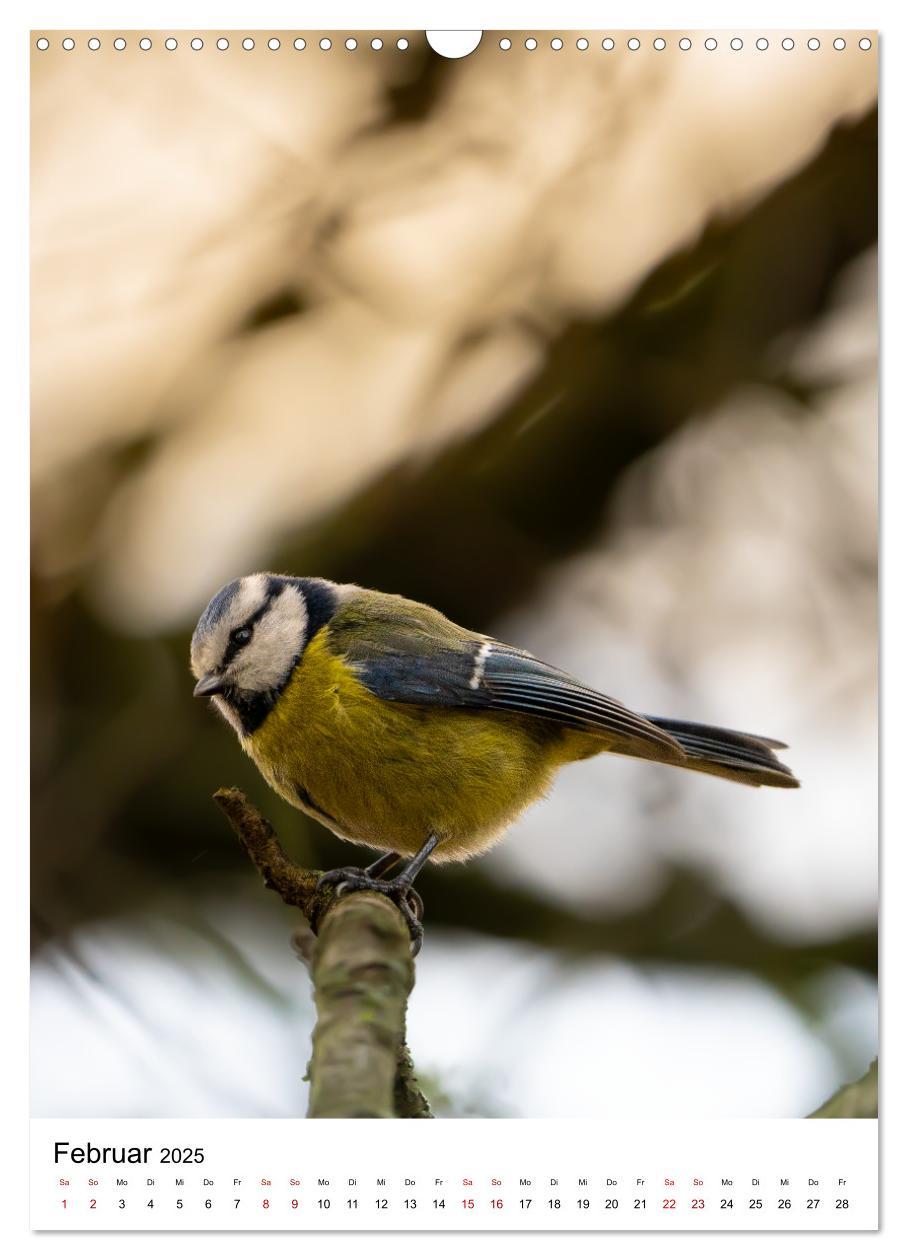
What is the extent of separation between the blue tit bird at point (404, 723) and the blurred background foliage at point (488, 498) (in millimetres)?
135

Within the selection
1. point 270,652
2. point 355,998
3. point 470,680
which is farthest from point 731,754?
point 355,998

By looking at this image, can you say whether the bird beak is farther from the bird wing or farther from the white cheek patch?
the bird wing

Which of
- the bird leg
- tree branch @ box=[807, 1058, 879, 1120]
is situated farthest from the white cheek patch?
tree branch @ box=[807, 1058, 879, 1120]

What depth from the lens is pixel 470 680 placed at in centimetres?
169

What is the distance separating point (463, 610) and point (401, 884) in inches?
21.5

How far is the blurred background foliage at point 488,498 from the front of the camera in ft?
5.23

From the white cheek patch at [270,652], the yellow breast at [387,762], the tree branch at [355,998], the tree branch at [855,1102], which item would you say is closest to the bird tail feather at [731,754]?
the yellow breast at [387,762]

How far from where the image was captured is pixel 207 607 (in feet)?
5.64

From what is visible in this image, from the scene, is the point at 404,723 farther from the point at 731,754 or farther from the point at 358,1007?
the point at 358,1007

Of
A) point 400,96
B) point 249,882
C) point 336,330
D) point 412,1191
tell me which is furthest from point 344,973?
point 400,96

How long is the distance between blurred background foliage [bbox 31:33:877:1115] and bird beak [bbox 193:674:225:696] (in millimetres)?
185

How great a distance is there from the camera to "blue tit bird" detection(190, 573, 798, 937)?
1611mm

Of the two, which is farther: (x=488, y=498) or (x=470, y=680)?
(x=488, y=498)

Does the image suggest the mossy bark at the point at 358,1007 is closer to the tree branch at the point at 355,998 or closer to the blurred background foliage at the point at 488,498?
the tree branch at the point at 355,998
